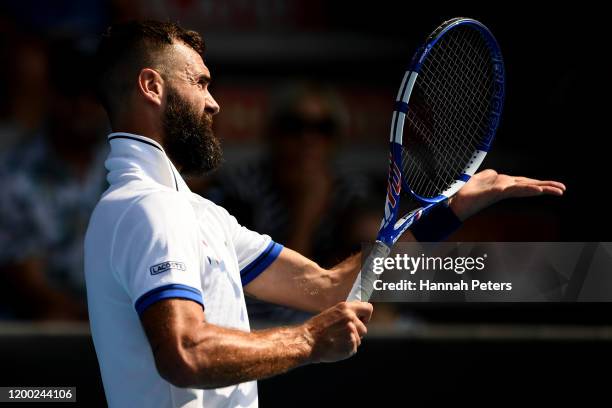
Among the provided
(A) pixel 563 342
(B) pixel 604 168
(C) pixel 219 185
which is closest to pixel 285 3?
(C) pixel 219 185

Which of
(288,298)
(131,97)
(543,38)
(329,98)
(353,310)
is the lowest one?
(353,310)

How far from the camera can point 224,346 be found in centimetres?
257

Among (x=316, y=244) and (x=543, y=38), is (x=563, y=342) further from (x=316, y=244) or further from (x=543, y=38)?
(x=543, y=38)

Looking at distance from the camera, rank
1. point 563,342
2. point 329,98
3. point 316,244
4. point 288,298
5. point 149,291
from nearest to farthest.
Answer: point 149,291, point 288,298, point 563,342, point 316,244, point 329,98

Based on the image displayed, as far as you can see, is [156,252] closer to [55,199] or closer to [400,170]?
[400,170]

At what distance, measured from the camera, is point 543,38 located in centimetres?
704

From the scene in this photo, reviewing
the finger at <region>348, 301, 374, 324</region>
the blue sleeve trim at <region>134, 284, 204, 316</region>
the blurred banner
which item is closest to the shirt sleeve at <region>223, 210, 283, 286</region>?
the finger at <region>348, 301, 374, 324</region>

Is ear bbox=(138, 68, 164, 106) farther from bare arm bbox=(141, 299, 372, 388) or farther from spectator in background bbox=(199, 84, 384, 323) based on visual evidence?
spectator in background bbox=(199, 84, 384, 323)

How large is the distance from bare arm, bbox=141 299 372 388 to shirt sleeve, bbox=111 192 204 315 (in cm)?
4

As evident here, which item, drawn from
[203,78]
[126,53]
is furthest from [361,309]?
[126,53]

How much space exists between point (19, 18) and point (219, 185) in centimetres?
207

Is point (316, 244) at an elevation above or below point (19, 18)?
below

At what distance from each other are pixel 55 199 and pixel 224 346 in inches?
165

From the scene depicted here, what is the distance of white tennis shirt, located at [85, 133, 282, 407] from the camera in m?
2.60
